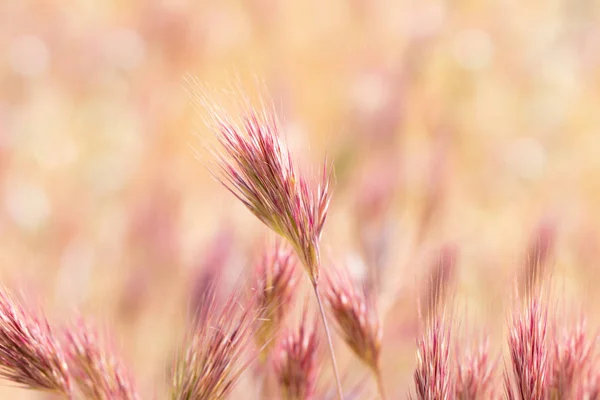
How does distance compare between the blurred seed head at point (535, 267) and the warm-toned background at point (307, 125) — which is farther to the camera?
the warm-toned background at point (307, 125)

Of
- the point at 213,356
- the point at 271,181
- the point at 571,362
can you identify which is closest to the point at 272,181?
the point at 271,181

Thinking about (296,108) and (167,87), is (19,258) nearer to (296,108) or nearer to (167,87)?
(167,87)

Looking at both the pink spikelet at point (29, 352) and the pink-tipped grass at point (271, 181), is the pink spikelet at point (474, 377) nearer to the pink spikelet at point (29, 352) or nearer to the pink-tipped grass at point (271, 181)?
the pink-tipped grass at point (271, 181)

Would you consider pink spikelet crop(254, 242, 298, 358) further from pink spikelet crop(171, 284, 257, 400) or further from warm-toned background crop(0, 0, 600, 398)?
warm-toned background crop(0, 0, 600, 398)

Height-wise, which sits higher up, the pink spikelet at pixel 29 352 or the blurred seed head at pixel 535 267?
the blurred seed head at pixel 535 267

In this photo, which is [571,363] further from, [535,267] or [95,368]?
[95,368]

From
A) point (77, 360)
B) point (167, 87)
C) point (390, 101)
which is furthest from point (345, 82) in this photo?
point (77, 360)

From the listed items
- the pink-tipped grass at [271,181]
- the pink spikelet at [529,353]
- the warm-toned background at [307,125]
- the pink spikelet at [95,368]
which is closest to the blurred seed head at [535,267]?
the pink spikelet at [529,353]
